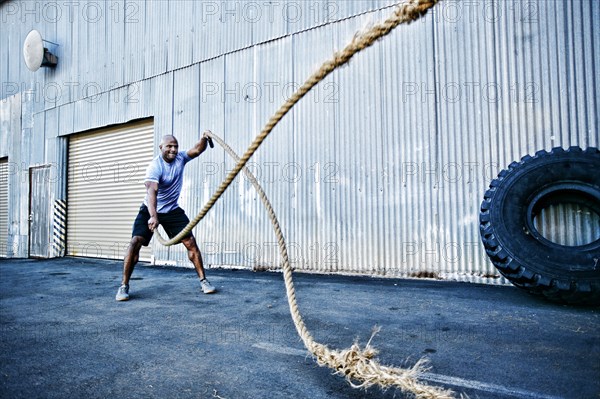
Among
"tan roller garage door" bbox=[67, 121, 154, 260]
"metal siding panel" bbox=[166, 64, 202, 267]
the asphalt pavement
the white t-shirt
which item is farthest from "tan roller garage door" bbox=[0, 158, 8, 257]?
the white t-shirt

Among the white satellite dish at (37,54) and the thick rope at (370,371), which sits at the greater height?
the white satellite dish at (37,54)

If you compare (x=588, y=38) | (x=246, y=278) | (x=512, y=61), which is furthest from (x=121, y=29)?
(x=588, y=38)

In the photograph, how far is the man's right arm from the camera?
3426mm

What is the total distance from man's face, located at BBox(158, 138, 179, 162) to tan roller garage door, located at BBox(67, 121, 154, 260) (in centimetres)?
377

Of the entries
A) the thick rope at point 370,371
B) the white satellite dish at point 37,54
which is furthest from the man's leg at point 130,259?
the white satellite dish at point 37,54

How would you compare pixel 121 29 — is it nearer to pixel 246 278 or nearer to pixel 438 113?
pixel 246 278

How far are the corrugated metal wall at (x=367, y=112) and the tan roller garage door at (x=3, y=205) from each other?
19.5ft

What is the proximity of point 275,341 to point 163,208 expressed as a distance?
2.22 metres

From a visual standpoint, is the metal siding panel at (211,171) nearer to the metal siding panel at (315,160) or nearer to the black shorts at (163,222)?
the metal siding panel at (315,160)

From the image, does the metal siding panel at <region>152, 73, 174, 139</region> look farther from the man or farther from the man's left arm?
the man's left arm

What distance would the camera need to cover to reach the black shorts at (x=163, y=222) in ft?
12.1

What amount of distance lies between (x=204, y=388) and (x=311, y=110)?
4.50 metres

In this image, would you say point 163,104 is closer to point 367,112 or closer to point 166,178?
point 166,178

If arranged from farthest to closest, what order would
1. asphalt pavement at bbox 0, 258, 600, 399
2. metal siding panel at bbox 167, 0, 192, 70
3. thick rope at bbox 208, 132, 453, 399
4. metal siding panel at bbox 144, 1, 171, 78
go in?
metal siding panel at bbox 144, 1, 171, 78
metal siding panel at bbox 167, 0, 192, 70
asphalt pavement at bbox 0, 258, 600, 399
thick rope at bbox 208, 132, 453, 399
